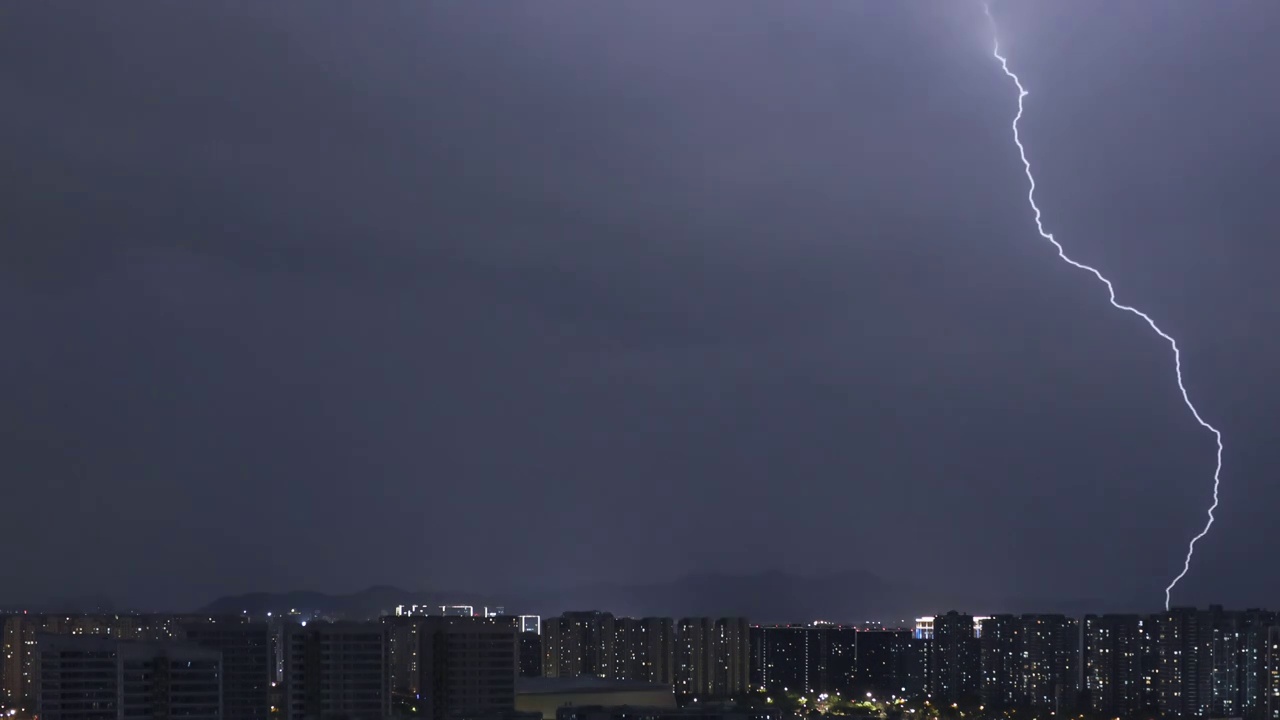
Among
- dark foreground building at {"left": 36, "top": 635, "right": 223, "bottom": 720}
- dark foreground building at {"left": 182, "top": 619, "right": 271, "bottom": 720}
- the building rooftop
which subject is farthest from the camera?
the building rooftop

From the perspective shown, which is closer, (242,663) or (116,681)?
(116,681)

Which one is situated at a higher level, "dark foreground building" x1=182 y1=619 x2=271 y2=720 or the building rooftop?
"dark foreground building" x1=182 y1=619 x2=271 y2=720

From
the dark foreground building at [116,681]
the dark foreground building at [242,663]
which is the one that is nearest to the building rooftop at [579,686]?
the dark foreground building at [242,663]

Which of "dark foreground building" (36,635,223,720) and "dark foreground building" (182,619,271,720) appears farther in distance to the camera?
"dark foreground building" (182,619,271,720)

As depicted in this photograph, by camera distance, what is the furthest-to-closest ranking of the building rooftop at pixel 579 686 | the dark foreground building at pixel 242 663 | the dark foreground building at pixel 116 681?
the building rooftop at pixel 579 686 → the dark foreground building at pixel 242 663 → the dark foreground building at pixel 116 681

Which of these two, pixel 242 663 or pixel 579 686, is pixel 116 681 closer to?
pixel 242 663

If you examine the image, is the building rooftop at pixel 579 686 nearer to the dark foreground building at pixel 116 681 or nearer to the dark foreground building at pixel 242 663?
the dark foreground building at pixel 242 663

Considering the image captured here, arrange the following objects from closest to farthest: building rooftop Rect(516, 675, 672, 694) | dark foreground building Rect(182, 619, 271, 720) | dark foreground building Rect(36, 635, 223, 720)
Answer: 1. dark foreground building Rect(36, 635, 223, 720)
2. dark foreground building Rect(182, 619, 271, 720)
3. building rooftop Rect(516, 675, 672, 694)

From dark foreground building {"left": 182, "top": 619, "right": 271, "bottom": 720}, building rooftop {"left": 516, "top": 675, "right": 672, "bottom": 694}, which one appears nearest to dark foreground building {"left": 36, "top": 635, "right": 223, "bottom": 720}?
dark foreground building {"left": 182, "top": 619, "right": 271, "bottom": 720}

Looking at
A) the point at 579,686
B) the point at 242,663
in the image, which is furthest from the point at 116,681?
the point at 579,686

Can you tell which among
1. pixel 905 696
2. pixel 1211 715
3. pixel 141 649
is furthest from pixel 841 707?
pixel 141 649

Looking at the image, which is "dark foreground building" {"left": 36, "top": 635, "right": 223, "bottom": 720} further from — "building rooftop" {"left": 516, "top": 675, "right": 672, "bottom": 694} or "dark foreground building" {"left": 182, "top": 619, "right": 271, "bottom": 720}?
"building rooftop" {"left": 516, "top": 675, "right": 672, "bottom": 694}

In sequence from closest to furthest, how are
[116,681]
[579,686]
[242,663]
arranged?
[116,681] < [242,663] < [579,686]

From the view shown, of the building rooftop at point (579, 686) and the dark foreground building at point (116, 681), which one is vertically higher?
the dark foreground building at point (116, 681)
